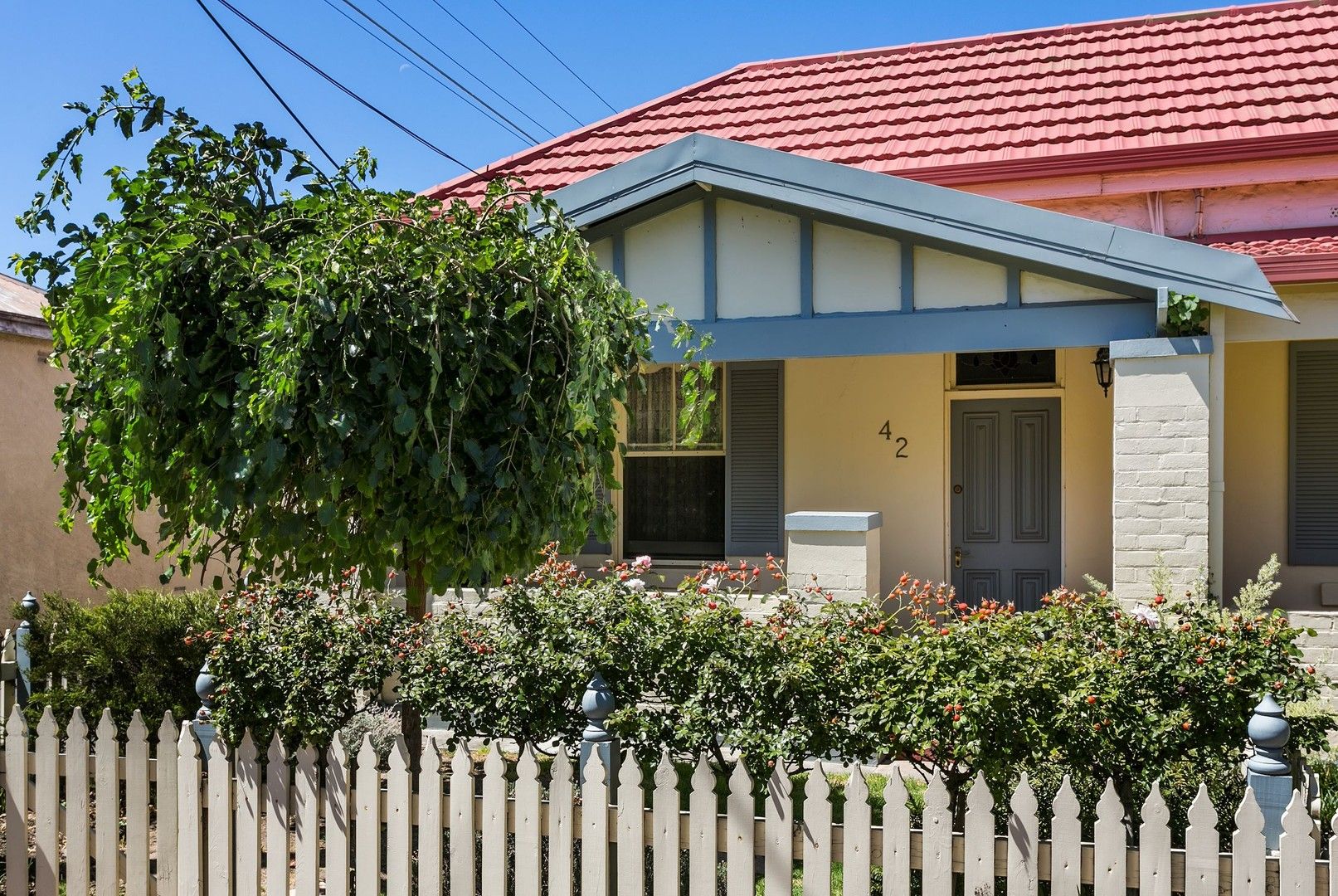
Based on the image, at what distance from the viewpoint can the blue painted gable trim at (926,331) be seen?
626cm

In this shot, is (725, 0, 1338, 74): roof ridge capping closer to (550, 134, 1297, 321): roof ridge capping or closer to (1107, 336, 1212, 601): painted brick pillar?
(550, 134, 1297, 321): roof ridge capping

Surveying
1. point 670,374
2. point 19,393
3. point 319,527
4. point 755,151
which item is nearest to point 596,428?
point 319,527

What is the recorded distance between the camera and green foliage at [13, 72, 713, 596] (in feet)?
11.0

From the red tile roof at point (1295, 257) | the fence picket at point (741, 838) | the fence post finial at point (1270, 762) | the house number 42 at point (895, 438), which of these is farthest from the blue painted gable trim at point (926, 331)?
the fence picket at point (741, 838)

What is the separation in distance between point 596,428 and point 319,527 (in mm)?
1033

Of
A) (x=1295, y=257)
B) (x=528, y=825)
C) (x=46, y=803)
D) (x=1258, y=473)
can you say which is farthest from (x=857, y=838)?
(x=1258, y=473)

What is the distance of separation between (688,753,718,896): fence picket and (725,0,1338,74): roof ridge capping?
1001 centimetres

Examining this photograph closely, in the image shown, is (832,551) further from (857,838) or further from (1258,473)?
(857,838)

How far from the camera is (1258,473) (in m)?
8.00

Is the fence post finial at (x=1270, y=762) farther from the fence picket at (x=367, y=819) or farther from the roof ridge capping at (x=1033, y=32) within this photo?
the roof ridge capping at (x=1033, y=32)

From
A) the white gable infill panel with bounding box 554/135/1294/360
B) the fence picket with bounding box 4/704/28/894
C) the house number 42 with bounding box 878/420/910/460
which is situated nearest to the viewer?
the fence picket with bounding box 4/704/28/894

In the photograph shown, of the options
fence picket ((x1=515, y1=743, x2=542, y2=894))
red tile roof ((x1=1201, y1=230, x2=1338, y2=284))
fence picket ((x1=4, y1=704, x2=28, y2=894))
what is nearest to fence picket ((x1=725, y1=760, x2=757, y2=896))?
fence picket ((x1=515, y1=743, x2=542, y2=894))

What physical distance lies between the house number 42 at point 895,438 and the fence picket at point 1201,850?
567 centimetres

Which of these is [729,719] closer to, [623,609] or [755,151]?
[623,609]
